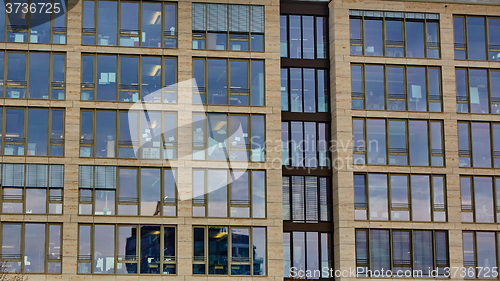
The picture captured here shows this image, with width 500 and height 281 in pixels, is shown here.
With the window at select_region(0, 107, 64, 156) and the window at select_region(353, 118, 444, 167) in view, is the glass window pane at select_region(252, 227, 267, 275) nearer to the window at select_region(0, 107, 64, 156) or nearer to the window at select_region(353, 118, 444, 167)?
the window at select_region(353, 118, 444, 167)

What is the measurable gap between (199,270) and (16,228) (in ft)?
32.4

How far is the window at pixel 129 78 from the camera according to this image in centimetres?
3947

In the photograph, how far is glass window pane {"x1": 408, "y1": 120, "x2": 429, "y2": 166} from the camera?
41.1 metres

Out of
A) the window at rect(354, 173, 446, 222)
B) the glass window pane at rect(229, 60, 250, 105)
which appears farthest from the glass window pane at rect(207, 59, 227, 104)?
the window at rect(354, 173, 446, 222)

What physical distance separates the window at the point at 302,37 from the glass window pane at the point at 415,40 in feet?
15.9

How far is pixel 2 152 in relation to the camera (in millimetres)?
38094

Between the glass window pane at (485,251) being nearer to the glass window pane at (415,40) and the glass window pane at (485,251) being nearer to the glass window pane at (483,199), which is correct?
the glass window pane at (483,199)

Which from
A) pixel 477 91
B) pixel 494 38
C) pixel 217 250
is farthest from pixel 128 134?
pixel 494 38

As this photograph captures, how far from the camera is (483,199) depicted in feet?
135

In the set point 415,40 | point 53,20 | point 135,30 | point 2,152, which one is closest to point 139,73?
point 135,30

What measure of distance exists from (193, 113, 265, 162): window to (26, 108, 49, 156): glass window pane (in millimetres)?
8079

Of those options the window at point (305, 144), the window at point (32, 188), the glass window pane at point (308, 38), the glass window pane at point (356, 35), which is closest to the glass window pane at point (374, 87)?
the glass window pane at point (356, 35)

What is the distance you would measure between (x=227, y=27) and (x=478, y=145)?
16166 mm

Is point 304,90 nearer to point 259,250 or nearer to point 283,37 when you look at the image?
point 283,37
